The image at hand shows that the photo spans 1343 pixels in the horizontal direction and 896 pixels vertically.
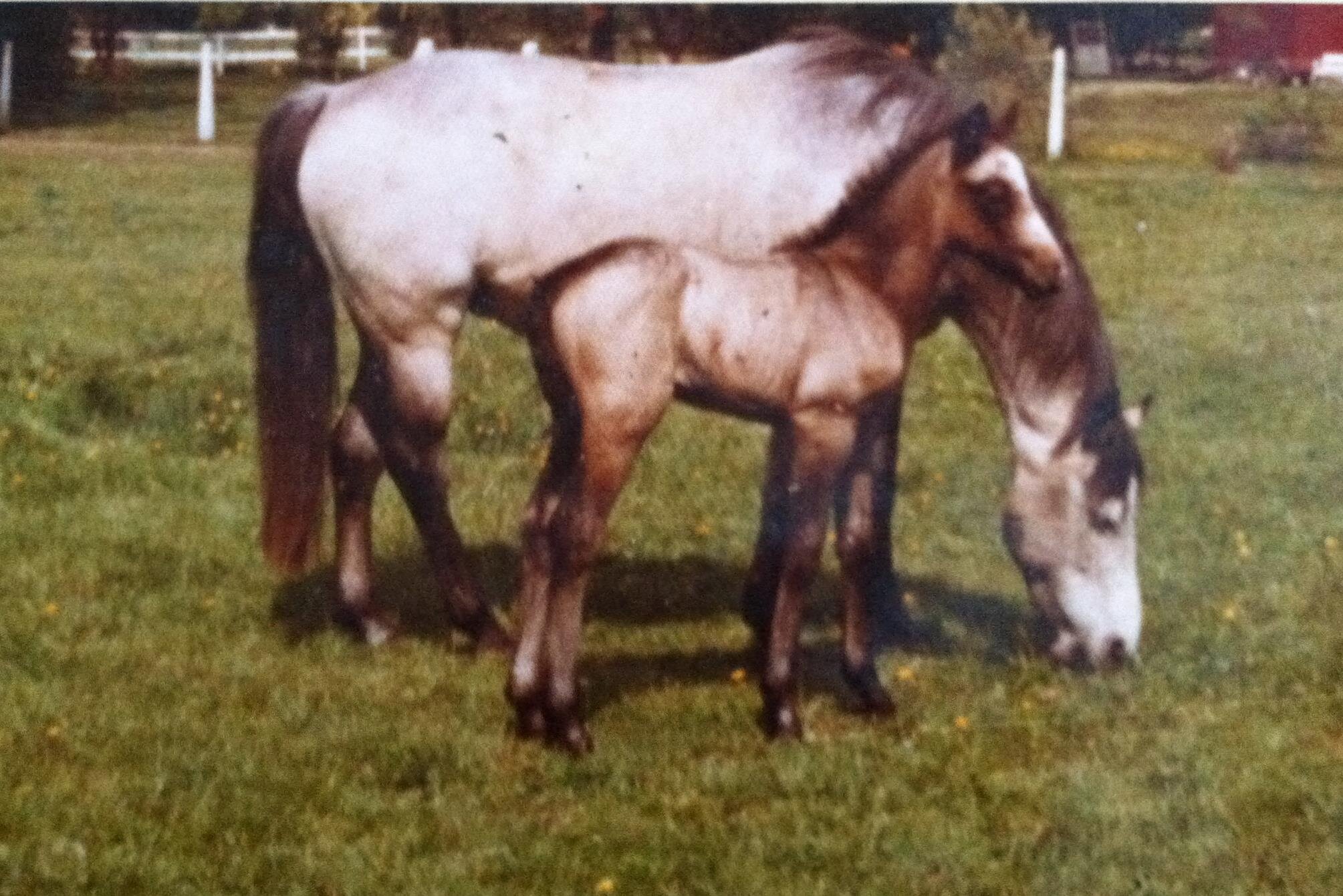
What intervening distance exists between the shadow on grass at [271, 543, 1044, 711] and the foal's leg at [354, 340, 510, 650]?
19 centimetres

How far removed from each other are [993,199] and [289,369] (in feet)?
8.33

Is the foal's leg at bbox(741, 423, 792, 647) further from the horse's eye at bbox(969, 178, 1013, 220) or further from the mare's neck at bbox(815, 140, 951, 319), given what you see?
the horse's eye at bbox(969, 178, 1013, 220)

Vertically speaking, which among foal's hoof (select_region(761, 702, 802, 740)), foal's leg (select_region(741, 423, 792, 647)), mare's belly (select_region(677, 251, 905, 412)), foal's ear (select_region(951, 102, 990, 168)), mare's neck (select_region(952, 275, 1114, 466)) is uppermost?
foal's ear (select_region(951, 102, 990, 168))

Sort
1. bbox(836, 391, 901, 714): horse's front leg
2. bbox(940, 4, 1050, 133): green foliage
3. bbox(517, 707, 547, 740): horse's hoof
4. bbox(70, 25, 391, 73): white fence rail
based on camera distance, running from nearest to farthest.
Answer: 1. bbox(517, 707, 547, 740): horse's hoof
2. bbox(836, 391, 901, 714): horse's front leg
3. bbox(940, 4, 1050, 133): green foliage
4. bbox(70, 25, 391, 73): white fence rail

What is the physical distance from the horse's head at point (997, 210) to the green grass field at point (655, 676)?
129 cm

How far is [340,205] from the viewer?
677cm

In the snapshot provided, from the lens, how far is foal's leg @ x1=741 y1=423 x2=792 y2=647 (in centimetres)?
621

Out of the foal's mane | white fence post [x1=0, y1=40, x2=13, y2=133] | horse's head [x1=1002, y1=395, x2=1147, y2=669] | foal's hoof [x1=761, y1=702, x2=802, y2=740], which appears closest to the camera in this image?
foal's hoof [x1=761, y1=702, x2=802, y2=740]

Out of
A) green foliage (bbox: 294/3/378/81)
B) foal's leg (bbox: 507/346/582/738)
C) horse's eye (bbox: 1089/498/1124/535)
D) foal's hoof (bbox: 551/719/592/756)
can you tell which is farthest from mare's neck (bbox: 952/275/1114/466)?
green foliage (bbox: 294/3/378/81)

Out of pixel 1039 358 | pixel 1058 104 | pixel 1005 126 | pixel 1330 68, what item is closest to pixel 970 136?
pixel 1005 126

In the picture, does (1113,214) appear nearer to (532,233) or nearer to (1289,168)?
(1289,168)

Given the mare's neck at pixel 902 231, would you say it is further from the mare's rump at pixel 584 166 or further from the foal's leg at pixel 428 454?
the foal's leg at pixel 428 454

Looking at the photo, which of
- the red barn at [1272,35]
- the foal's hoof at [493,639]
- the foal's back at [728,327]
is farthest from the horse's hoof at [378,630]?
the red barn at [1272,35]

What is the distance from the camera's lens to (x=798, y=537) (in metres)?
5.89
